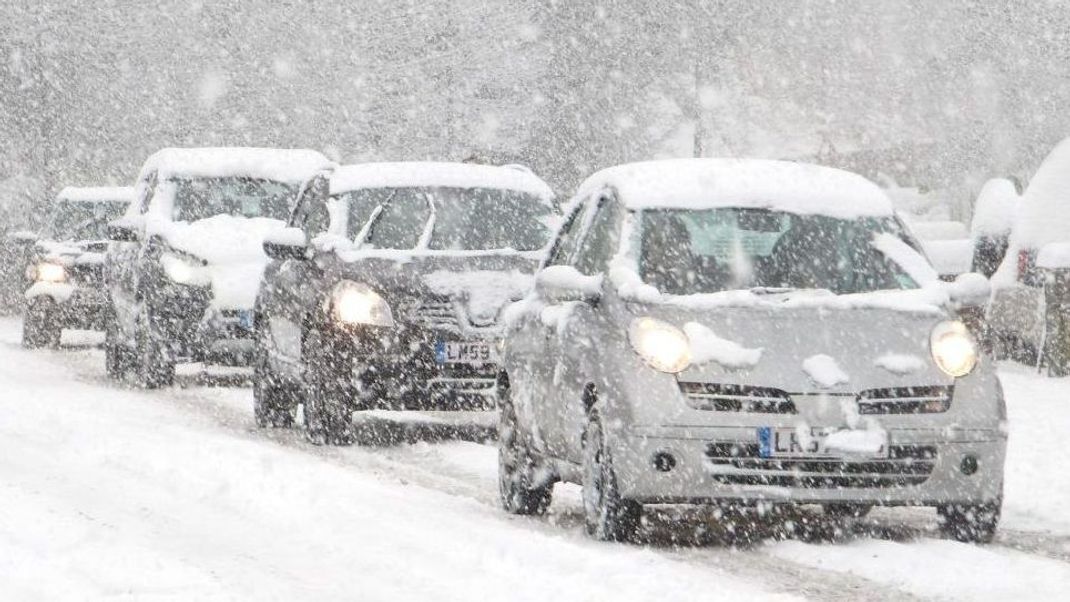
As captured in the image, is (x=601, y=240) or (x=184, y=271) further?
(x=184, y=271)

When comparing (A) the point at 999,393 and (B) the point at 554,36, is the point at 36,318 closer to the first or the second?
(A) the point at 999,393

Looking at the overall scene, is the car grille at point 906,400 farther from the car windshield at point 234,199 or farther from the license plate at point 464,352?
the car windshield at point 234,199

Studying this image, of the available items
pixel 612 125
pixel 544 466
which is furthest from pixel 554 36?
pixel 544 466

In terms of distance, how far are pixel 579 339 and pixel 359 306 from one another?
3.96 metres

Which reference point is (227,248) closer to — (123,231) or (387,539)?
(123,231)

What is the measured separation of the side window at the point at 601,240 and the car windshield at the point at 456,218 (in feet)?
12.4

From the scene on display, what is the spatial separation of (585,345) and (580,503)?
1514mm

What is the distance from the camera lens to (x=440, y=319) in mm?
12273

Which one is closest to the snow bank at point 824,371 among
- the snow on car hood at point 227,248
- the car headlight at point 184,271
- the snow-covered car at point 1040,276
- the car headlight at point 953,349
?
the car headlight at point 953,349

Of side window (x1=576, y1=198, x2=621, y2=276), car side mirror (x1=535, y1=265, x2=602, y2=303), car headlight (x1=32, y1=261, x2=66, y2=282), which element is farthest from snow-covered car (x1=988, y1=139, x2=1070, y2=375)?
car headlight (x1=32, y1=261, x2=66, y2=282)

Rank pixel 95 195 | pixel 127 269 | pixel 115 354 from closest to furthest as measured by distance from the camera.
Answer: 1. pixel 127 269
2. pixel 115 354
3. pixel 95 195

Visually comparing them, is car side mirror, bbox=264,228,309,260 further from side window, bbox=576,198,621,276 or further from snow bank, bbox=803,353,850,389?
snow bank, bbox=803,353,850,389

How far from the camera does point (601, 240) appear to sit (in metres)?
9.01

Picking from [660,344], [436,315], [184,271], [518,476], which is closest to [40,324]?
[184,271]
